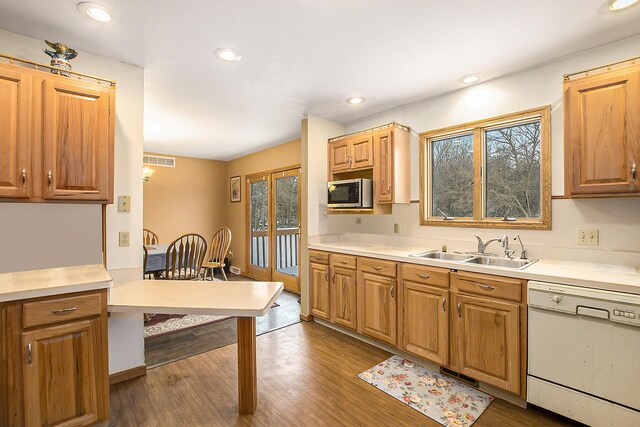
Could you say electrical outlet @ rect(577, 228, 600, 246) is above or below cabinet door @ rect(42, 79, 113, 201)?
below

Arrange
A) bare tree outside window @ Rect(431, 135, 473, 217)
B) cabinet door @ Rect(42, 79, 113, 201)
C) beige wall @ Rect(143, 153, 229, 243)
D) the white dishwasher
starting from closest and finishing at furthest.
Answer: the white dishwasher
cabinet door @ Rect(42, 79, 113, 201)
bare tree outside window @ Rect(431, 135, 473, 217)
beige wall @ Rect(143, 153, 229, 243)

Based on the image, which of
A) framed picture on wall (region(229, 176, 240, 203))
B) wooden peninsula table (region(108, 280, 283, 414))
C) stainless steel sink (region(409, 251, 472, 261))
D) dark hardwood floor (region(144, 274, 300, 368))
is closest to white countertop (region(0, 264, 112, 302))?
wooden peninsula table (region(108, 280, 283, 414))

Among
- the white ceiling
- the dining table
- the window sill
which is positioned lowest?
the dining table

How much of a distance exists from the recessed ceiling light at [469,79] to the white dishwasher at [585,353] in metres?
1.74

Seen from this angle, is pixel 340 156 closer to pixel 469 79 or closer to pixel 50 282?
pixel 469 79

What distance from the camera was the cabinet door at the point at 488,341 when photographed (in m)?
1.99

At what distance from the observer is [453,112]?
293 centimetres

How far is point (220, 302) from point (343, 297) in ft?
5.49

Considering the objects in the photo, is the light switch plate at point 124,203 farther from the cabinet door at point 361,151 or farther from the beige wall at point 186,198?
the beige wall at point 186,198

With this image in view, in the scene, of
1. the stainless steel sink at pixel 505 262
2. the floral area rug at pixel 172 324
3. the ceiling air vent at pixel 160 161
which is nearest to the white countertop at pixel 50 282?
the floral area rug at pixel 172 324

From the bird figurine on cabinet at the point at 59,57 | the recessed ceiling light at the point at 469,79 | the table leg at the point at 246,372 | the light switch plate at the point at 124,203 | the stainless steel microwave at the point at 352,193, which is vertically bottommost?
the table leg at the point at 246,372

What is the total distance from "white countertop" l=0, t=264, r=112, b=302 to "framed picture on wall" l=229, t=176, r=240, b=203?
168 inches

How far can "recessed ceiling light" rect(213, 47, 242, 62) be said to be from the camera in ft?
7.29

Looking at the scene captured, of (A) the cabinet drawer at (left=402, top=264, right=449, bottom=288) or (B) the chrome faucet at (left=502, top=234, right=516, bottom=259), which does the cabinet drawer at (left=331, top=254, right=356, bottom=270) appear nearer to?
(A) the cabinet drawer at (left=402, top=264, right=449, bottom=288)
